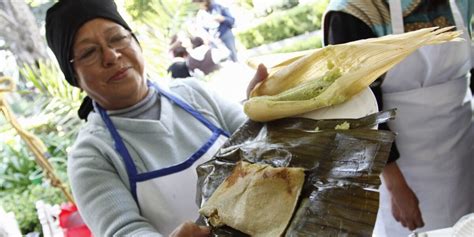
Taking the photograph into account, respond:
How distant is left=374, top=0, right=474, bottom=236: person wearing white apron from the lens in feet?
4.26

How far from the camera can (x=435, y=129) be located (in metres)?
1.37

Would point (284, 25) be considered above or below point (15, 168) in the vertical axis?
above

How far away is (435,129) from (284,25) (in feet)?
14.0

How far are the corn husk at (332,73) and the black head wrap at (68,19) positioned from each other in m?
0.48

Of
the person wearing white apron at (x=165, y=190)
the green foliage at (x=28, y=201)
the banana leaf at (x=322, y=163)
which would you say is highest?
the banana leaf at (x=322, y=163)

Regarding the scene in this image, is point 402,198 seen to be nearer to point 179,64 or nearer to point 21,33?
point 179,64

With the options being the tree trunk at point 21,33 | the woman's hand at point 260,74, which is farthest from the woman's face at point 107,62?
the tree trunk at point 21,33

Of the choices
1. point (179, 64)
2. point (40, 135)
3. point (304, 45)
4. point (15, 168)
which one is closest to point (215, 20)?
point (179, 64)

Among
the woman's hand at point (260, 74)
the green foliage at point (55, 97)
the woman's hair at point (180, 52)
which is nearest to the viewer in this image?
the woman's hand at point (260, 74)

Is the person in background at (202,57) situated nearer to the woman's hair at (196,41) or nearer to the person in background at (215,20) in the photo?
the woman's hair at (196,41)

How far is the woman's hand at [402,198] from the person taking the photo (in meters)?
1.31

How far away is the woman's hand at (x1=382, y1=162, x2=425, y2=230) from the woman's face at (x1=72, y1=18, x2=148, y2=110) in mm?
776

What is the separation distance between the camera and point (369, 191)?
670 mm

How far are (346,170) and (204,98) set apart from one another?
718 millimetres
